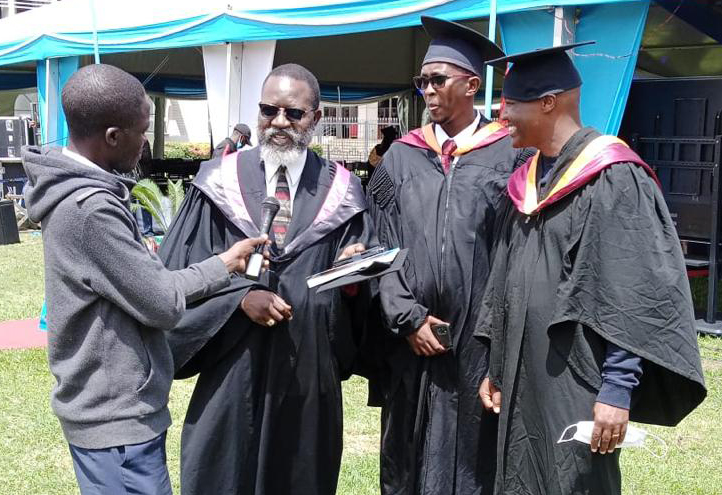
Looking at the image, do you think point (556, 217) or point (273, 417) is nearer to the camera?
point (556, 217)

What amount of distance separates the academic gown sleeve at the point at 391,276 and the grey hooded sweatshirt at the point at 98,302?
98 cm

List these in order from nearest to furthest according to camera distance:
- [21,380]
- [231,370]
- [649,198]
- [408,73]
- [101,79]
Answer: [101,79], [649,198], [231,370], [21,380], [408,73]

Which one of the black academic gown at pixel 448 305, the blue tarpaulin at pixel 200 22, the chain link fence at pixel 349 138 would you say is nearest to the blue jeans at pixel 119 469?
the black academic gown at pixel 448 305

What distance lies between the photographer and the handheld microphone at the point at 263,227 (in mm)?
2658

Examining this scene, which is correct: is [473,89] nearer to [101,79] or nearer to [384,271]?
[384,271]

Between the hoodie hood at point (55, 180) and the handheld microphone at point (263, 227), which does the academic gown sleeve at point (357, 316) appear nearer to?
the handheld microphone at point (263, 227)

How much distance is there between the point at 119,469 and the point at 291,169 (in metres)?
1.34

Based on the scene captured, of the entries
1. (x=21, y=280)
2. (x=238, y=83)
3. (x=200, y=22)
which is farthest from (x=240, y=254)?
(x=21, y=280)

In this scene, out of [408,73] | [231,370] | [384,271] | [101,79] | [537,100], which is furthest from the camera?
[408,73]

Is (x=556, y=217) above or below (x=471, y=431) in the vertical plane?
above

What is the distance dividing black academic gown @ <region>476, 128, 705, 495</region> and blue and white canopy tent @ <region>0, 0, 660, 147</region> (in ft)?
11.0

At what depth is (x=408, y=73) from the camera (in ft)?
55.0

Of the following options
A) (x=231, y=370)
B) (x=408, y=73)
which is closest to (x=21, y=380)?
(x=231, y=370)

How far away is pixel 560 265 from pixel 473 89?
3.44 ft
